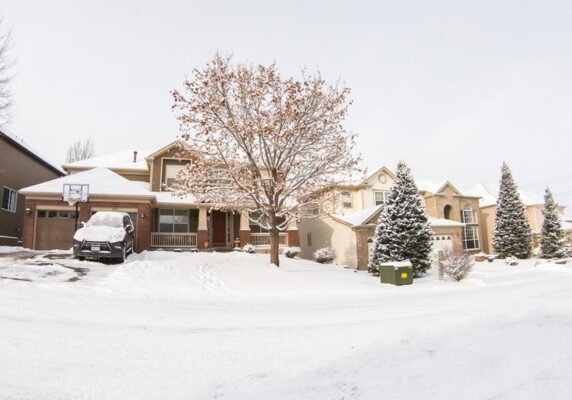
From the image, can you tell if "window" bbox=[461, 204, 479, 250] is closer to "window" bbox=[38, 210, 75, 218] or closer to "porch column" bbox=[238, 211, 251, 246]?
"porch column" bbox=[238, 211, 251, 246]

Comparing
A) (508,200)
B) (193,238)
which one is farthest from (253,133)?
(508,200)

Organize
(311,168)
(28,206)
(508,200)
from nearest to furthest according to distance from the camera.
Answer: (311,168)
(28,206)
(508,200)

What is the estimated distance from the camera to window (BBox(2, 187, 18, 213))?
2347 cm

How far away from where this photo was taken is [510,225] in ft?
99.9

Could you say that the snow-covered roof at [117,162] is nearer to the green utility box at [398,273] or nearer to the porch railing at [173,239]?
the porch railing at [173,239]

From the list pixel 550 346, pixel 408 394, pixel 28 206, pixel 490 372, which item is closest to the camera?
pixel 408 394

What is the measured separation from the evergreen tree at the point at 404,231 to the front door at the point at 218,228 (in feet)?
36.8

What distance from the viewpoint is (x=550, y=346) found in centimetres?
533

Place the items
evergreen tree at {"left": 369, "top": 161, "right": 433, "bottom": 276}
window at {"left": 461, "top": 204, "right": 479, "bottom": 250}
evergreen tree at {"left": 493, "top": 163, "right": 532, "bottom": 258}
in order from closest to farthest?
evergreen tree at {"left": 369, "top": 161, "right": 433, "bottom": 276} → evergreen tree at {"left": 493, "top": 163, "right": 532, "bottom": 258} → window at {"left": 461, "top": 204, "right": 479, "bottom": 250}

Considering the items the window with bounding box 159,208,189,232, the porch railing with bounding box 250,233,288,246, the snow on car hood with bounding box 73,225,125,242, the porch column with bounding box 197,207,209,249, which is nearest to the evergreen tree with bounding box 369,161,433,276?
the porch railing with bounding box 250,233,288,246

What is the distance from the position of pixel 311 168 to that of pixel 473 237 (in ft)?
85.6

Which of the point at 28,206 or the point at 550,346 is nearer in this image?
the point at 550,346

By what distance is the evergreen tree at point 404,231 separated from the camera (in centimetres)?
1873

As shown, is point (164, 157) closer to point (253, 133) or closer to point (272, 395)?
point (253, 133)
